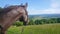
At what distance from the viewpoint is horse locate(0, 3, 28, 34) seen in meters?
1.89

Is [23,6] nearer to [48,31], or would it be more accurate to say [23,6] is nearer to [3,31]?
[3,31]

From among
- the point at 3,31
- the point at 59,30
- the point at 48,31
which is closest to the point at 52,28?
the point at 48,31

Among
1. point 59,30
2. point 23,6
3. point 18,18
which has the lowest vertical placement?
point 59,30

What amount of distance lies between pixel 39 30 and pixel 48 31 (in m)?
0.34

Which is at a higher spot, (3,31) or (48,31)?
(3,31)

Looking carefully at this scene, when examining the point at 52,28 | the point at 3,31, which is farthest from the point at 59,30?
the point at 3,31

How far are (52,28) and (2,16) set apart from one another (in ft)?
12.9

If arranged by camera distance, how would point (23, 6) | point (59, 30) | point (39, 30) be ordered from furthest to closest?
point (59, 30) → point (39, 30) → point (23, 6)

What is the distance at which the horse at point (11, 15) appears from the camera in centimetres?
189

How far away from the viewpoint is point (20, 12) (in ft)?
6.24

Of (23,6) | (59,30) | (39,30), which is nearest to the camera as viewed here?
(23,6)

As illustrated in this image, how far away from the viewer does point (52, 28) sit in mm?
5711

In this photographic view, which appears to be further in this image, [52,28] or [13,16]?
[52,28]

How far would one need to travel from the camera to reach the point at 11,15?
195cm
